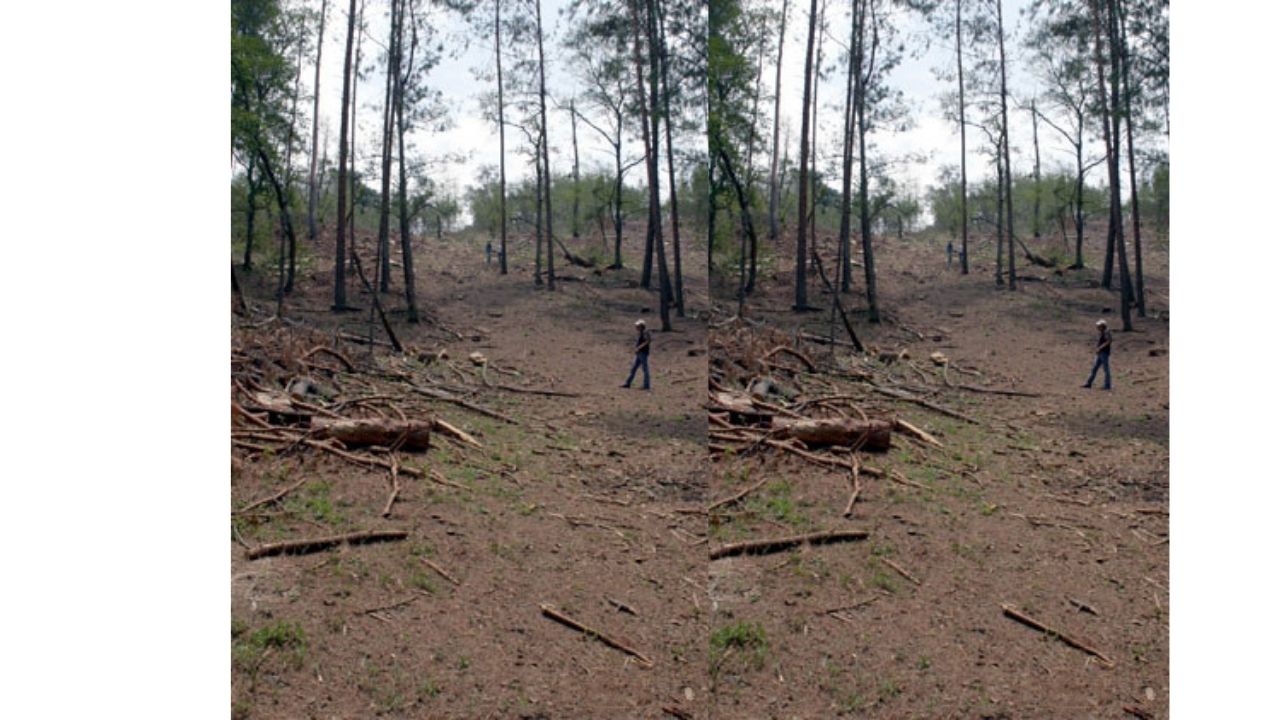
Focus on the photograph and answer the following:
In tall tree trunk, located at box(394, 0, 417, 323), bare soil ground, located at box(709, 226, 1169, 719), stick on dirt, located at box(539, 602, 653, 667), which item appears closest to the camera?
bare soil ground, located at box(709, 226, 1169, 719)

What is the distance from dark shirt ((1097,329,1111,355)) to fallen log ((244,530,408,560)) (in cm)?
307

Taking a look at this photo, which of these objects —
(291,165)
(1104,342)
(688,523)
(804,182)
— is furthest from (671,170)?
(1104,342)

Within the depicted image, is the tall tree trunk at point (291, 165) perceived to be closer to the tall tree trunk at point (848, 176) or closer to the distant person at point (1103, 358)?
the tall tree trunk at point (848, 176)

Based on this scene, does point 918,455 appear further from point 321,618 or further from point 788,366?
point 321,618

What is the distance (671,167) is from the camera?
13.0 feet

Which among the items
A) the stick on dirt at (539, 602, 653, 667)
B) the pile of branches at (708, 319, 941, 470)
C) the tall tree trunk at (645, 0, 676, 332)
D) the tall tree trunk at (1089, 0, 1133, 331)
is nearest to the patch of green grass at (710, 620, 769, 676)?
the stick on dirt at (539, 602, 653, 667)

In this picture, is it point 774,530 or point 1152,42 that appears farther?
point 1152,42

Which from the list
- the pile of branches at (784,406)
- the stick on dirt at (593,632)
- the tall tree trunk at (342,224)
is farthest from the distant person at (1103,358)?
the tall tree trunk at (342,224)

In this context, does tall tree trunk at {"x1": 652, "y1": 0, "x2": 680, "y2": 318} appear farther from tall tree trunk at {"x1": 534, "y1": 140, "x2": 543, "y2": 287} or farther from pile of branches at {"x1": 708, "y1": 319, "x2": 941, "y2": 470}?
tall tree trunk at {"x1": 534, "y1": 140, "x2": 543, "y2": 287}

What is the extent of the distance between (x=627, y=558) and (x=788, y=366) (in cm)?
105

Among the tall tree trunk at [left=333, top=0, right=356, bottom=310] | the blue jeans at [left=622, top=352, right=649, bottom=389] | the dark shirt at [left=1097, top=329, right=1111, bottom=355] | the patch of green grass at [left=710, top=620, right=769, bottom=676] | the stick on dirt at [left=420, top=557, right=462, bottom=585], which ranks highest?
the tall tree trunk at [left=333, top=0, right=356, bottom=310]

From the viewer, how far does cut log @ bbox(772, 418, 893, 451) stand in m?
3.67

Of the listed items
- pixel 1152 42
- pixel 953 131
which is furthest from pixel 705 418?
pixel 1152 42
